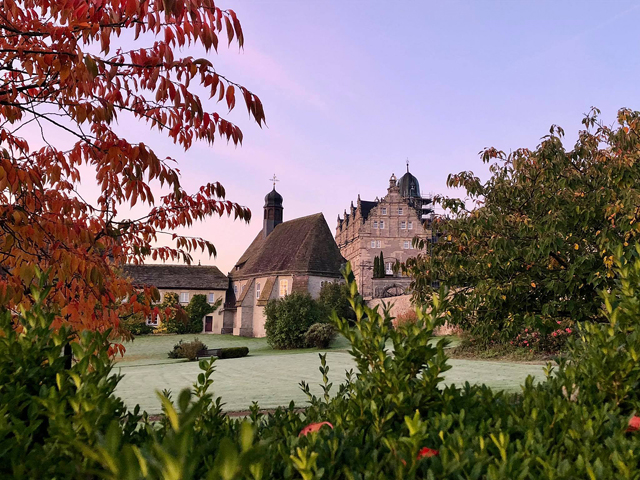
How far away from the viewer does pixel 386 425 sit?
240 cm

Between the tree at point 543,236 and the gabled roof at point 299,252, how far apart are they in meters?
36.4

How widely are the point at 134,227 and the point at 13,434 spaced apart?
6348 millimetres

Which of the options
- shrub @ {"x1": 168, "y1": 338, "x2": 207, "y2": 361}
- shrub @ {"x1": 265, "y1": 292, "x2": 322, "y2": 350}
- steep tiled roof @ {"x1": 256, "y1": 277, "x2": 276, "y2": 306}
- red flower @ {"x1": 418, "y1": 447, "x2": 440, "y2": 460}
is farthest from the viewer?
steep tiled roof @ {"x1": 256, "y1": 277, "x2": 276, "y2": 306}

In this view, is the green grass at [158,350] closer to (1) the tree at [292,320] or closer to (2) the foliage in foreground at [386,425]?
(1) the tree at [292,320]

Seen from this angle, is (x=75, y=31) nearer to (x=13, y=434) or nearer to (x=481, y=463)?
(x=13, y=434)

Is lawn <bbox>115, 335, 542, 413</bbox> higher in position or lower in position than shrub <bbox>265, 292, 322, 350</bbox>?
lower

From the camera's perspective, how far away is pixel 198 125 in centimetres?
524

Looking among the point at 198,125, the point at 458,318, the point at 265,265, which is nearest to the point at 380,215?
the point at 265,265

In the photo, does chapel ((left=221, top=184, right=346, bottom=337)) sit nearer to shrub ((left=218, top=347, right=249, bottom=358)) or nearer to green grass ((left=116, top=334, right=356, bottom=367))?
green grass ((left=116, top=334, right=356, bottom=367))

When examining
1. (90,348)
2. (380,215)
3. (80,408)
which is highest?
(380,215)

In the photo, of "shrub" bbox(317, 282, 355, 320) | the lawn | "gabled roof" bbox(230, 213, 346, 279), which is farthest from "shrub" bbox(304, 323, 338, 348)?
"gabled roof" bbox(230, 213, 346, 279)

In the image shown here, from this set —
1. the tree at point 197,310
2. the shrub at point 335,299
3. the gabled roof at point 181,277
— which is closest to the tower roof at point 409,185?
the gabled roof at point 181,277

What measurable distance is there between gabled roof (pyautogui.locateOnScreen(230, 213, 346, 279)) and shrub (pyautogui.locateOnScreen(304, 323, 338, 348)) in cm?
1630

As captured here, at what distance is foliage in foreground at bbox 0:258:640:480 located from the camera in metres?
1.88
